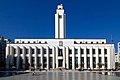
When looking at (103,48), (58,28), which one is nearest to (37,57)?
(58,28)

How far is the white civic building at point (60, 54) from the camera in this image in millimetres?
93875

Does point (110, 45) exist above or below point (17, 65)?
above

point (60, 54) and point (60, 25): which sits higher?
point (60, 25)

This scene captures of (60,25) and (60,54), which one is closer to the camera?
(60,54)

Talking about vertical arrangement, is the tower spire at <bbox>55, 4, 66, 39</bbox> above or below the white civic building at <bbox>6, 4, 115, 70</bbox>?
above

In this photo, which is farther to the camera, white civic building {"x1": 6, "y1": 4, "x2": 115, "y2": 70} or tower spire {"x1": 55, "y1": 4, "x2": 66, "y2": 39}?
tower spire {"x1": 55, "y1": 4, "x2": 66, "y2": 39}

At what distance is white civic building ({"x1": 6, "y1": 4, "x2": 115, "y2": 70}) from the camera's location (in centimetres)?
9388

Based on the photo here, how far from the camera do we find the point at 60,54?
9588 cm

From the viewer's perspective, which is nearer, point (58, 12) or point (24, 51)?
point (24, 51)

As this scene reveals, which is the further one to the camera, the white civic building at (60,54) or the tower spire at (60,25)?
the tower spire at (60,25)

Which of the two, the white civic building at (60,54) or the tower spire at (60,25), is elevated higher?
the tower spire at (60,25)

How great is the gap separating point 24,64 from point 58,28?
19.8 meters

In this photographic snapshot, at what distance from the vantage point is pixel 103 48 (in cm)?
9550

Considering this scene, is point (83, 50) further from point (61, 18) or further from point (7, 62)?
point (7, 62)
